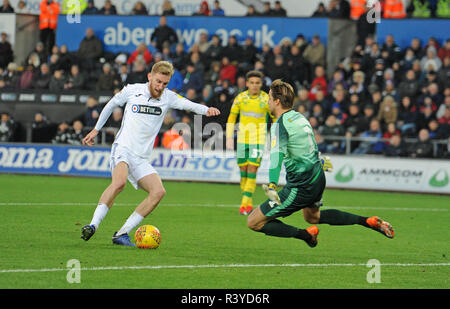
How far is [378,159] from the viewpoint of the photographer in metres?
21.7

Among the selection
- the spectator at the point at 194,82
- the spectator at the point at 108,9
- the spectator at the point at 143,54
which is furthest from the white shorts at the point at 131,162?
the spectator at the point at 108,9

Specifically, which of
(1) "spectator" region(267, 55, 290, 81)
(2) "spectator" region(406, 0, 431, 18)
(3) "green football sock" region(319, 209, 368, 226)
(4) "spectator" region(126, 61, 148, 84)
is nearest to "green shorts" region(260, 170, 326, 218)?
(3) "green football sock" region(319, 209, 368, 226)

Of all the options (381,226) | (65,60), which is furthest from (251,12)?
(381,226)

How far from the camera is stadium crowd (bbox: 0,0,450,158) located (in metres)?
22.3

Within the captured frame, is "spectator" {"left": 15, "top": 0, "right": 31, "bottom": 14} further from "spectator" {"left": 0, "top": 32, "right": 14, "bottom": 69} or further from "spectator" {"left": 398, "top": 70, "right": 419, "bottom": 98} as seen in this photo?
"spectator" {"left": 398, "top": 70, "right": 419, "bottom": 98}

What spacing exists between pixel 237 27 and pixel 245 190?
40.1 feet

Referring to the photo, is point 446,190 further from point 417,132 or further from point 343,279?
point 343,279

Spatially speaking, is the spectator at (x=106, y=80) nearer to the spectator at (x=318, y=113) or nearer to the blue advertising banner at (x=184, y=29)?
the blue advertising banner at (x=184, y=29)

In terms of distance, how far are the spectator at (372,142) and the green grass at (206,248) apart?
4.38 meters

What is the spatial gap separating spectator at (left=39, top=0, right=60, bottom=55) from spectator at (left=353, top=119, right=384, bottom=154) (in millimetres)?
11797

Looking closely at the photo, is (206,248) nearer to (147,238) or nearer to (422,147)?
(147,238)

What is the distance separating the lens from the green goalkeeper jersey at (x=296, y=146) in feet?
30.1

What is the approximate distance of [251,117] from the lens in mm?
15188
